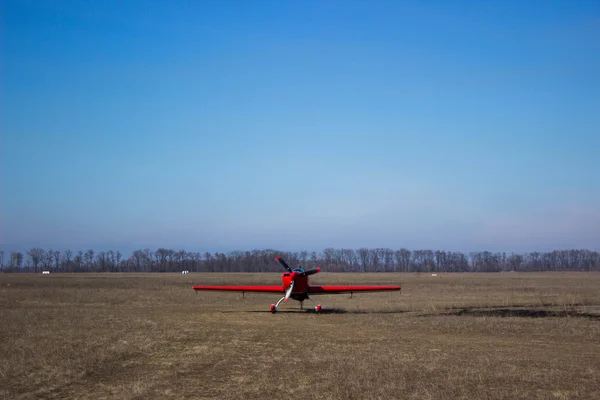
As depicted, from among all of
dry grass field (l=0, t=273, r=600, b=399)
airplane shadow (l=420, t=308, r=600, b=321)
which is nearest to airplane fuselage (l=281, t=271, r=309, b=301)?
dry grass field (l=0, t=273, r=600, b=399)

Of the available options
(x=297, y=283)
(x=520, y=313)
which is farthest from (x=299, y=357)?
(x=520, y=313)

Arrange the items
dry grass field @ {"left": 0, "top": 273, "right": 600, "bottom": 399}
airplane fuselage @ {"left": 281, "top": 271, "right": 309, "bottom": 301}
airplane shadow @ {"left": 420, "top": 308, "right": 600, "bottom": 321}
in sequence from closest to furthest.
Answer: dry grass field @ {"left": 0, "top": 273, "right": 600, "bottom": 399} < airplane shadow @ {"left": 420, "top": 308, "right": 600, "bottom": 321} < airplane fuselage @ {"left": 281, "top": 271, "right": 309, "bottom": 301}

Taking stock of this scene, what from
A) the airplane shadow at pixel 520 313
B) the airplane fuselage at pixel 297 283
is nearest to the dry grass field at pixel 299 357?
the airplane shadow at pixel 520 313

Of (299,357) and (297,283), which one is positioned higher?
(297,283)

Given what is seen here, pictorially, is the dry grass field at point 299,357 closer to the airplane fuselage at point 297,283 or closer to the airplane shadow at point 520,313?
the airplane shadow at point 520,313

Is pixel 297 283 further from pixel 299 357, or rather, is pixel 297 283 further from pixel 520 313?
pixel 299 357

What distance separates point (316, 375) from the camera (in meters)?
11.0

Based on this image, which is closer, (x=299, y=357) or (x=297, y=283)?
(x=299, y=357)

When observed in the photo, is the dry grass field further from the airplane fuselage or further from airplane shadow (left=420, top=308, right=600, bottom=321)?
the airplane fuselage

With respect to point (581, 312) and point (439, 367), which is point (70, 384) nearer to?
point (439, 367)

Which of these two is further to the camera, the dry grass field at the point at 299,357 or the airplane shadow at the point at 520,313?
the airplane shadow at the point at 520,313

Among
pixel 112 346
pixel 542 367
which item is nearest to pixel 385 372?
pixel 542 367

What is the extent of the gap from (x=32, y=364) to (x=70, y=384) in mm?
2189

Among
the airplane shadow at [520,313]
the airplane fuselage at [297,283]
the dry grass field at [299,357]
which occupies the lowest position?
the airplane shadow at [520,313]
